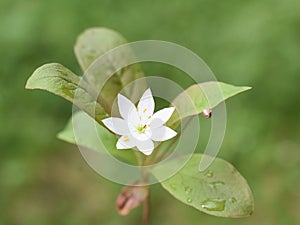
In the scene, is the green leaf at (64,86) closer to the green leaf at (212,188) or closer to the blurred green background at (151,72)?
the green leaf at (212,188)

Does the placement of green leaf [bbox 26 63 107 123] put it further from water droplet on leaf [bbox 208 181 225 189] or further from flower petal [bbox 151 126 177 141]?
water droplet on leaf [bbox 208 181 225 189]

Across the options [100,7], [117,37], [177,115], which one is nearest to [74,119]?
[117,37]

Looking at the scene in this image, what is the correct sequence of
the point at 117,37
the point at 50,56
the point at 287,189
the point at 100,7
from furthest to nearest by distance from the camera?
the point at 100,7 < the point at 50,56 < the point at 287,189 < the point at 117,37

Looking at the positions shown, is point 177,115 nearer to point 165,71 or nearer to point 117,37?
point 117,37

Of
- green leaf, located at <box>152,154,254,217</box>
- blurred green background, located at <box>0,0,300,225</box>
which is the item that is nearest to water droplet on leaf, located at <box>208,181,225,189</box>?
green leaf, located at <box>152,154,254,217</box>

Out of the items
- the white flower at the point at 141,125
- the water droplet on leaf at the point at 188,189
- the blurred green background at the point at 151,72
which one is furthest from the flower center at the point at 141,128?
the blurred green background at the point at 151,72

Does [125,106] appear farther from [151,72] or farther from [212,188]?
[151,72]
